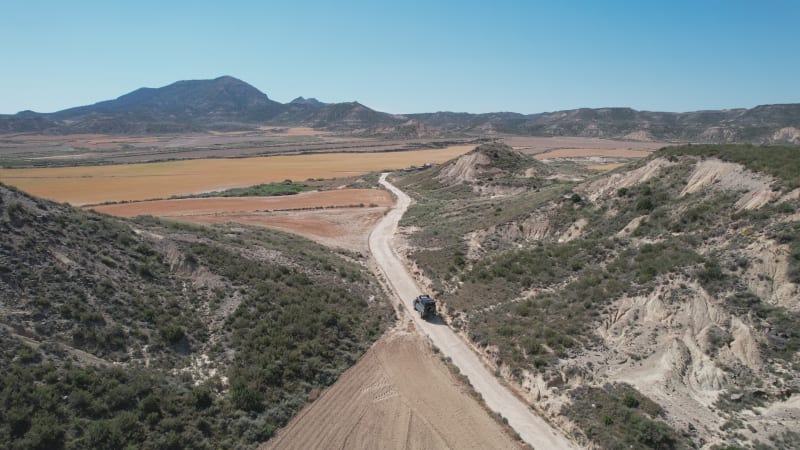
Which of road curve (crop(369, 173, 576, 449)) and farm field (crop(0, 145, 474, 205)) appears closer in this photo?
road curve (crop(369, 173, 576, 449))

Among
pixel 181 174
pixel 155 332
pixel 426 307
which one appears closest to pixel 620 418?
pixel 426 307

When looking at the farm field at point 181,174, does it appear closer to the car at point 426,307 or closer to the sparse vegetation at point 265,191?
the sparse vegetation at point 265,191

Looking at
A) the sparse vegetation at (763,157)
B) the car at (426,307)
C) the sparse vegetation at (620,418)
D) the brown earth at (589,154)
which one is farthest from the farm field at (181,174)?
the sparse vegetation at (763,157)

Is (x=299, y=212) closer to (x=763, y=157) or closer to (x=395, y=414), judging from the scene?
(x=395, y=414)

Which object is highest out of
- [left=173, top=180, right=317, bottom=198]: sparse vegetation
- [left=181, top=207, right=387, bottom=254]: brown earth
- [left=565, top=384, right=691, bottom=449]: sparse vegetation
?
[left=173, top=180, right=317, bottom=198]: sparse vegetation

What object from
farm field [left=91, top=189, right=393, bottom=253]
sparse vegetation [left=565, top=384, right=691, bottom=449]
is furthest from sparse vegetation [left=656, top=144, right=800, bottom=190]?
farm field [left=91, top=189, right=393, bottom=253]

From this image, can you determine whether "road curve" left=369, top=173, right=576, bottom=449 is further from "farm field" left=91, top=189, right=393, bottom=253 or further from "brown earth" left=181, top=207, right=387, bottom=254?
"farm field" left=91, top=189, right=393, bottom=253

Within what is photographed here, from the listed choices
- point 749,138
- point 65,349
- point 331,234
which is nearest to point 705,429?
point 65,349
